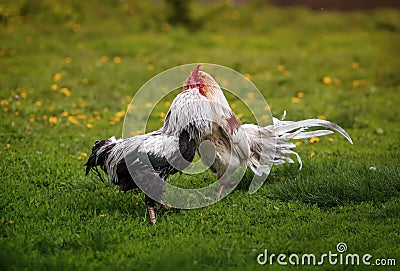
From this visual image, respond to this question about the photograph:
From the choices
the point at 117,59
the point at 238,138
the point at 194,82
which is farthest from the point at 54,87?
the point at 238,138

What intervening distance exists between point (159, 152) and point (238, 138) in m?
1.06

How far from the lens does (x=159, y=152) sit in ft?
17.4

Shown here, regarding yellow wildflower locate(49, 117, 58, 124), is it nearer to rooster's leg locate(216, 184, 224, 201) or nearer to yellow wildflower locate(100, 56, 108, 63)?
rooster's leg locate(216, 184, 224, 201)

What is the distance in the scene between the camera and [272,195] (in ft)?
20.0

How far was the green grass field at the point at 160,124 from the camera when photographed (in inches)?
192

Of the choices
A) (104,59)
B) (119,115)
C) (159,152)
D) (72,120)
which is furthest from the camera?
(104,59)

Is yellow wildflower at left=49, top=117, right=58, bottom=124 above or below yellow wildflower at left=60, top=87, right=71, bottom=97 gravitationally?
below

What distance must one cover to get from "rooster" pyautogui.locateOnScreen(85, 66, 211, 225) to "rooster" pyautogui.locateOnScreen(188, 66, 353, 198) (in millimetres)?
251

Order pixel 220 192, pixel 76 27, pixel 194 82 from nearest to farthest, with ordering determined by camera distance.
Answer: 1. pixel 194 82
2. pixel 220 192
3. pixel 76 27

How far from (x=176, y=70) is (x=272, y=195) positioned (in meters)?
5.82

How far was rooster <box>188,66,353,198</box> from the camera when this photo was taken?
588cm

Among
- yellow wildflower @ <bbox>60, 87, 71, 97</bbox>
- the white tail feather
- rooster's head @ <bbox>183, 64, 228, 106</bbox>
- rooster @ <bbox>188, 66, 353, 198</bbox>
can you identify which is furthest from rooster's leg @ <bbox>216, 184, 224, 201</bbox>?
yellow wildflower @ <bbox>60, 87, 71, 97</bbox>

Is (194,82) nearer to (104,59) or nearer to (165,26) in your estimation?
(104,59)

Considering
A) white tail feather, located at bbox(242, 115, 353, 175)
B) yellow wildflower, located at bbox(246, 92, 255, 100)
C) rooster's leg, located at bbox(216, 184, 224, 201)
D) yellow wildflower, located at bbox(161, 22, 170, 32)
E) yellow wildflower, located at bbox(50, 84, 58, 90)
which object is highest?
yellow wildflower, located at bbox(161, 22, 170, 32)
